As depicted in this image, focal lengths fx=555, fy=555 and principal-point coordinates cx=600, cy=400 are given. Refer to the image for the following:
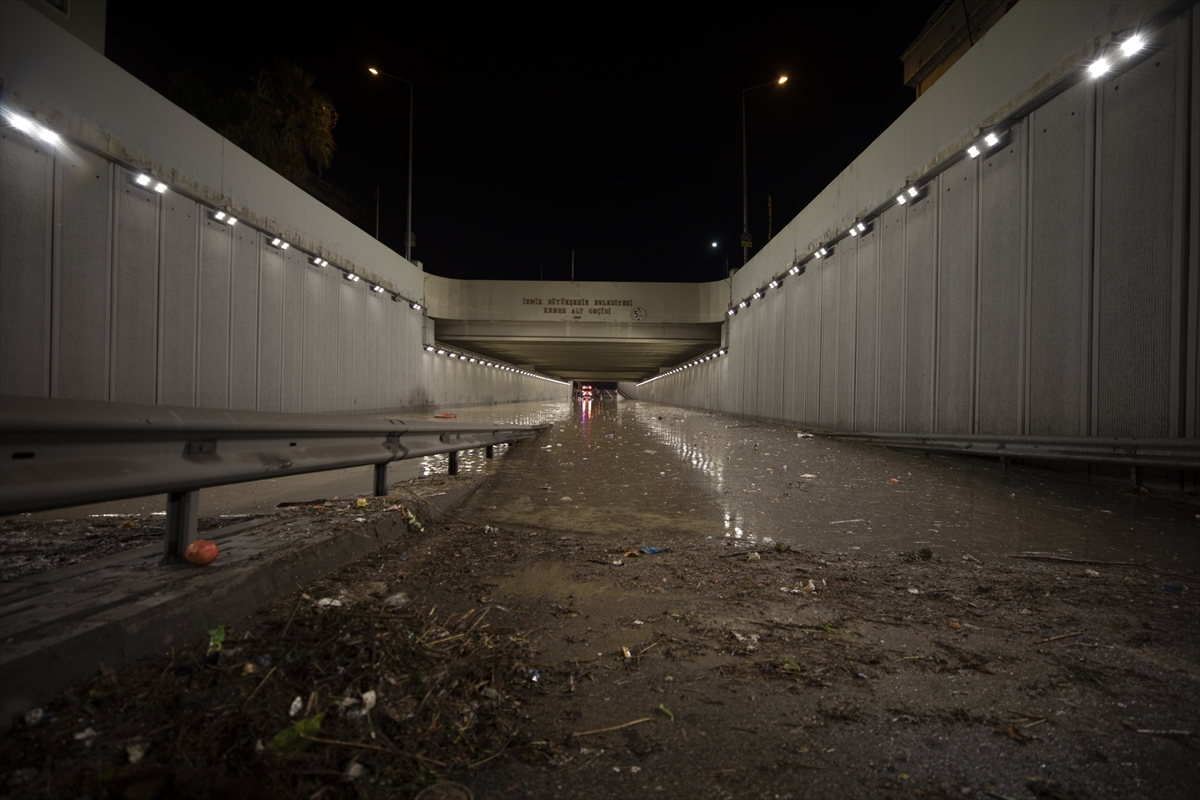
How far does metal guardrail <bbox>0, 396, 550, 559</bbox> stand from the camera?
80.1 inches

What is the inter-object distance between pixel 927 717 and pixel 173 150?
49.3 feet

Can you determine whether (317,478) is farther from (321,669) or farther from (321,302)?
(321,302)

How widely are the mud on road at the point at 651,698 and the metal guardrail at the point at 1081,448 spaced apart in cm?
310

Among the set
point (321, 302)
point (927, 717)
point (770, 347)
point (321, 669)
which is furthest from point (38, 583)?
point (770, 347)

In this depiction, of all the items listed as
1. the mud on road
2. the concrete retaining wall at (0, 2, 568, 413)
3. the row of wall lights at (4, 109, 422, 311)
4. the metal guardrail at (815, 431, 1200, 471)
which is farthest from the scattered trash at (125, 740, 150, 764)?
the row of wall lights at (4, 109, 422, 311)

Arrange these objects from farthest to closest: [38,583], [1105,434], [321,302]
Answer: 1. [321,302]
2. [1105,434]
3. [38,583]

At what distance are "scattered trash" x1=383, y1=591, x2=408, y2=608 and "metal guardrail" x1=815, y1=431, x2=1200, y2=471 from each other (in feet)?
23.0

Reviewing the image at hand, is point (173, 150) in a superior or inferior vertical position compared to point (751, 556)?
superior

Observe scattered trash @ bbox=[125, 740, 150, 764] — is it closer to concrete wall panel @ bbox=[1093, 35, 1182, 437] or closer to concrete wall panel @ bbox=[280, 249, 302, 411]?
concrete wall panel @ bbox=[1093, 35, 1182, 437]

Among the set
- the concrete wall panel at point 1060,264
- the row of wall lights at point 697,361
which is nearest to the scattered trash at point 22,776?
the concrete wall panel at point 1060,264

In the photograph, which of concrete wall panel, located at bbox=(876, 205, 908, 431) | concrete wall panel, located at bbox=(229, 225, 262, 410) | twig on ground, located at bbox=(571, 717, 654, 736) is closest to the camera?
twig on ground, located at bbox=(571, 717, 654, 736)

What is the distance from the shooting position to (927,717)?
1992 mm

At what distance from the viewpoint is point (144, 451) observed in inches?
99.9

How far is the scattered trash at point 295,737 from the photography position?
1.59 meters
